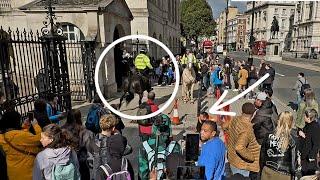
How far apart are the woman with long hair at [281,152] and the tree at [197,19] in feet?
203

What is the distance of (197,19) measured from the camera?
63.4 metres

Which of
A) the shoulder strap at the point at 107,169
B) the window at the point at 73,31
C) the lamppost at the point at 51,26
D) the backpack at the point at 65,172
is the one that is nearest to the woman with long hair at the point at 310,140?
the shoulder strap at the point at 107,169

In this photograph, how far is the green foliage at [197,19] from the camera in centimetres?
6356

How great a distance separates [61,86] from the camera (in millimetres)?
9617

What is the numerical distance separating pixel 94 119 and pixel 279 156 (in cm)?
346

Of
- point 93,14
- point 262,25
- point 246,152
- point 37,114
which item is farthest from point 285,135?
point 262,25

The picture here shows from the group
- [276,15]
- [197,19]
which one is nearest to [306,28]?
[276,15]

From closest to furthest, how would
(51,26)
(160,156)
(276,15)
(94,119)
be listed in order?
A: (160,156)
(94,119)
(51,26)
(276,15)

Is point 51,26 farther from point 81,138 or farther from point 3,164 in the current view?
point 3,164

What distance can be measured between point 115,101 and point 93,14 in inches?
159

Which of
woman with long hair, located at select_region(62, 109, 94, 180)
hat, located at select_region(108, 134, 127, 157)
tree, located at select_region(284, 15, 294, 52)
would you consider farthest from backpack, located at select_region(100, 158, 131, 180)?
tree, located at select_region(284, 15, 294, 52)

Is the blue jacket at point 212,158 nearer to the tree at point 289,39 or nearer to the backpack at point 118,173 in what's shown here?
the backpack at point 118,173

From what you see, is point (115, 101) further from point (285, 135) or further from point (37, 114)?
point (285, 135)

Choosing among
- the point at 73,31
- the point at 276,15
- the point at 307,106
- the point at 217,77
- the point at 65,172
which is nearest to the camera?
the point at 65,172
